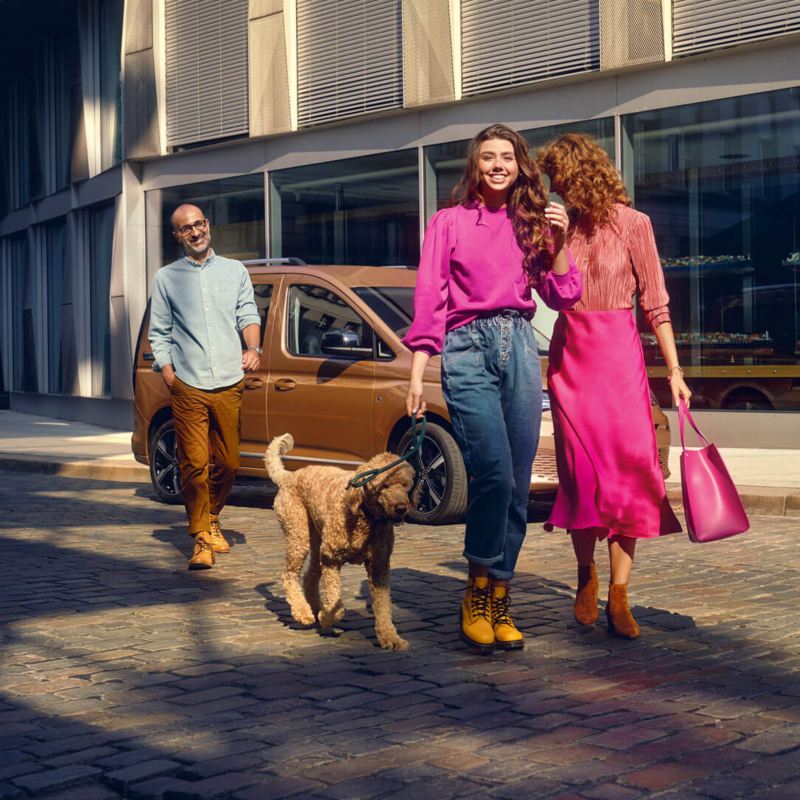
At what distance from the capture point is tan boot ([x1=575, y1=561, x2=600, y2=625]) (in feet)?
20.0

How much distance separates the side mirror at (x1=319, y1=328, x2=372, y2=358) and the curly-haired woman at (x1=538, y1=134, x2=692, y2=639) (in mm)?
4300

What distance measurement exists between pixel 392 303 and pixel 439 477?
4.99 ft

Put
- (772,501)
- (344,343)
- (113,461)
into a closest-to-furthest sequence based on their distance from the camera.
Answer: (344,343) → (772,501) → (113,461)

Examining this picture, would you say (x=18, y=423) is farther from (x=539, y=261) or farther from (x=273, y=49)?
(x=539, y=261)

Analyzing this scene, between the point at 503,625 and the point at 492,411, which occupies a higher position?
the point at 492,411

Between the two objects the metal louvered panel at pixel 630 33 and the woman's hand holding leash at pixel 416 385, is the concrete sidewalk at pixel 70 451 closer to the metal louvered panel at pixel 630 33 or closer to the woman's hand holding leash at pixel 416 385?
the metal louvered panel at pixel 630 33

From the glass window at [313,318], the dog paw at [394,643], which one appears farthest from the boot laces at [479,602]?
the glass window at [313,318]

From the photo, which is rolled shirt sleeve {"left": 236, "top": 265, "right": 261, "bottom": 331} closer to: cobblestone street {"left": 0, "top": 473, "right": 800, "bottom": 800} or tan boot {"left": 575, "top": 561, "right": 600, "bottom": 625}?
cobblestone street {"left": 0, "top": 473, "right": 800, "bottom": 800}

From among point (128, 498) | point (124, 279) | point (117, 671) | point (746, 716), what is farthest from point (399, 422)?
point (124, 279)

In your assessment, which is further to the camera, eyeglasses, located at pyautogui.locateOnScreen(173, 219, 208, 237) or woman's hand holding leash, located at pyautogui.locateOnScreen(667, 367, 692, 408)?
eyeglasses, located at pyautogui.locateOnScreen(173, 219, 208, 237)

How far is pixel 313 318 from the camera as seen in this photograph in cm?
1090

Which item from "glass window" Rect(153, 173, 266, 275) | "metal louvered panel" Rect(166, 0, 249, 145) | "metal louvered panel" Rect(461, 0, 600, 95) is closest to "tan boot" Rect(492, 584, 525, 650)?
"metal louvered panel" Rect(461, 0, 600, 95)

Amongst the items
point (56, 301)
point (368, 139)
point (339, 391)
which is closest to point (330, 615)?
point (339, 391)

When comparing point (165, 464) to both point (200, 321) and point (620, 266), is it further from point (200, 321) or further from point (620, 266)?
point (620, 266)
